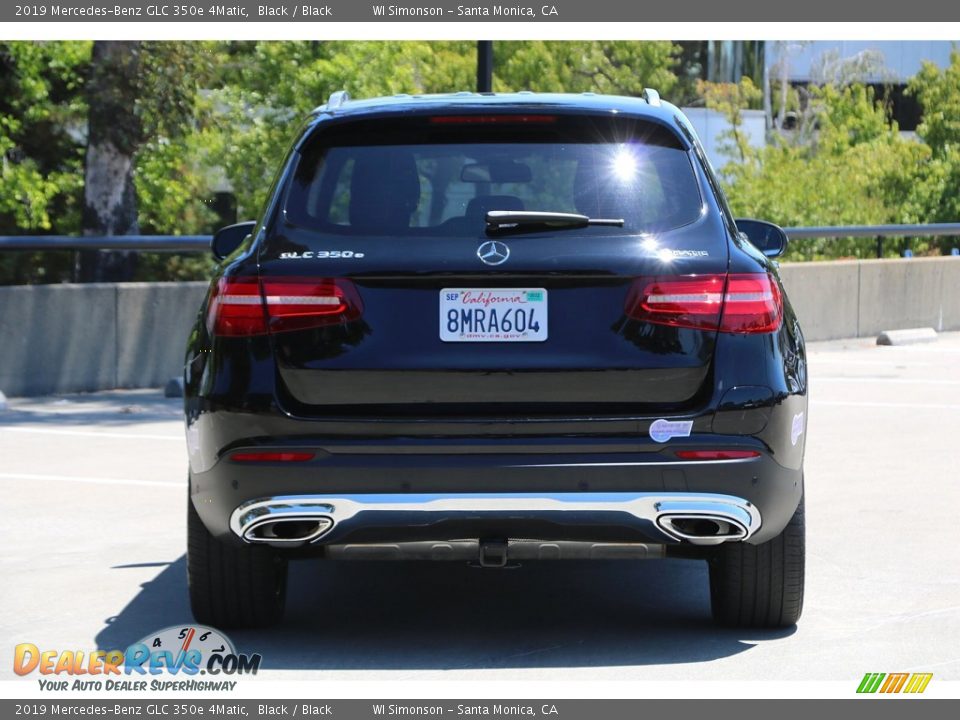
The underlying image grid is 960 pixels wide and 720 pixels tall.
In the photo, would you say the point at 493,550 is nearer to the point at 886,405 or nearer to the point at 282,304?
the point at 282,304

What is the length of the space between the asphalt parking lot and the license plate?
3.47 ft

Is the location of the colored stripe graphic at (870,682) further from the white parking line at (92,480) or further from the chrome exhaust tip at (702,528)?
the white parking line at (92,480)

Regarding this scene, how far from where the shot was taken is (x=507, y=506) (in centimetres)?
540

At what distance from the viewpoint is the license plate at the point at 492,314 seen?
547 centimetres

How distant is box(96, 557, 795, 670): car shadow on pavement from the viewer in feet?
19.1

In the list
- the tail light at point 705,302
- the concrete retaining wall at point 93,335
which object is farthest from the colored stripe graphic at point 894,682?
the concrete retaining wall at point 93,335

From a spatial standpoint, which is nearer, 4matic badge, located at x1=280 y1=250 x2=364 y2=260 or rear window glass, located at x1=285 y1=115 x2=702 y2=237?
4matic badge, located at x1=280 y1=250 x2=364 y2=260

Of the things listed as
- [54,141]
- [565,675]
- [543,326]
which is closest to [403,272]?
[543,326]

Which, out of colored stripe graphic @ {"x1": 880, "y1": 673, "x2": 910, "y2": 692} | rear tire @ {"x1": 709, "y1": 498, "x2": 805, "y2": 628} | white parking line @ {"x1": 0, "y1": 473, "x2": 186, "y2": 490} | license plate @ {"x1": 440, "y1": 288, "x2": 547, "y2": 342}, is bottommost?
white parking line @ {"x1": 0, "y1": 473, "x2": 186, "y2": 490}

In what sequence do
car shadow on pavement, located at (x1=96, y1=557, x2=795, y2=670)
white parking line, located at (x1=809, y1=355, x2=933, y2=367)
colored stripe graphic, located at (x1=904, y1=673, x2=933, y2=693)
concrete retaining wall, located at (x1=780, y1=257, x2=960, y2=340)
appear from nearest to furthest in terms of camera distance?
1. colored stripe graphic, located at (x1=904, y1=673, x2=933, y2=693)
2. car shadow on pavement, located at (x1=96, y1=557, x2=795, y2=670)
3. white parking line, located at (x1=809, y1=355, x2=933, y2=367)
4. concrete retaining wall, located at (x1=780, y1=257, x2=960, y2=340)

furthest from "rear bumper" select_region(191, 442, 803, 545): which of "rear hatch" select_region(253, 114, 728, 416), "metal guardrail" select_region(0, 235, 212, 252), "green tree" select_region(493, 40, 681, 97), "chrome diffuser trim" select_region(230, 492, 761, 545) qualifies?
"green tree" select_region(493, 40, 681, 97)

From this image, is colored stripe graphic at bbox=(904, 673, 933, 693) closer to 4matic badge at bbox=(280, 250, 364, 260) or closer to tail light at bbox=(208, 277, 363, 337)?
tail light at bbox=(208, 277, 363, 337)

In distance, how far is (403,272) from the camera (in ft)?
18.0

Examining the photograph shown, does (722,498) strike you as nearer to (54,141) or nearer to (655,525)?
(655,525)
